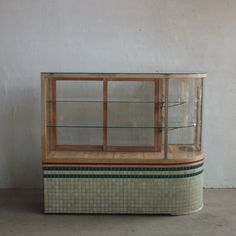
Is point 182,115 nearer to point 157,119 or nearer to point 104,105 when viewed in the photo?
point 157,119

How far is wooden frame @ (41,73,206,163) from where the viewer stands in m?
A: 3.85

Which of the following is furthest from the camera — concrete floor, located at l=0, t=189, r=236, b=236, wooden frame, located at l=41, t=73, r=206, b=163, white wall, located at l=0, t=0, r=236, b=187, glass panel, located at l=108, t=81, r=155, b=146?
white wall, located at l=0, t=0, r=236, b=187

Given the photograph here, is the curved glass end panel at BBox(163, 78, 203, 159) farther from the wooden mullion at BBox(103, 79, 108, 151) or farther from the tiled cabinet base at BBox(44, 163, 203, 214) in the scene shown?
the wooden mullion at BBox(103, 79, 108, 151)

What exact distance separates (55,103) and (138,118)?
2.76 feet

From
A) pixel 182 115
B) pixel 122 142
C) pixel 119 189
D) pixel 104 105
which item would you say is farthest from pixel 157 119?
pixel 119 189

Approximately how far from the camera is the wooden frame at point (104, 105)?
3852mm

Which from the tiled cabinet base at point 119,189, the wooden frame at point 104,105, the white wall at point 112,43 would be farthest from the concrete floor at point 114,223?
the white wall at point 112,43

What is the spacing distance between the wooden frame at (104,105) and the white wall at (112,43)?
0.59 meters

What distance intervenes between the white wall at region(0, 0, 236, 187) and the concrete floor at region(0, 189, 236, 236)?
0.99 meters

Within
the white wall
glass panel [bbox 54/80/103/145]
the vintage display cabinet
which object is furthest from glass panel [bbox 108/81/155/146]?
the white wall

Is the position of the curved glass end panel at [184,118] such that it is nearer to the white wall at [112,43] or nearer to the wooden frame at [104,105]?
the wooden frame at [104,105]

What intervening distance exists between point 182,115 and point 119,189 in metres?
0.95

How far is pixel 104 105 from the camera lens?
4121mm

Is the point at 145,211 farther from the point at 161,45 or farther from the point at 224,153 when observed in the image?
the point at 161,45
